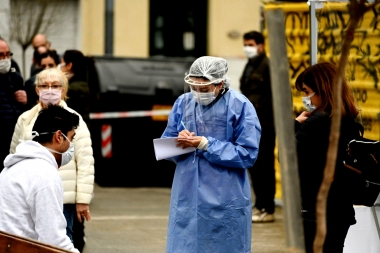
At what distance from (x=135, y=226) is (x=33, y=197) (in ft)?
17.7

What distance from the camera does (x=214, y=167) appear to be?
238 inches

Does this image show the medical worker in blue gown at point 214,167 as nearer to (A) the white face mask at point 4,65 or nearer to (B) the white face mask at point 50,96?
(B) the white face mask at point 50,96

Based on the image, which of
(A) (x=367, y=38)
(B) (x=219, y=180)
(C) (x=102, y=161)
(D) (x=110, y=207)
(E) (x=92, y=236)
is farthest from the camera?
(C) (x=102, y=161)

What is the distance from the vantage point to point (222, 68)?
604 cm

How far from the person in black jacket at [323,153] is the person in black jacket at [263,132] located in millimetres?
4353

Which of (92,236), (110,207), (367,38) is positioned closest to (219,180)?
(367,38)

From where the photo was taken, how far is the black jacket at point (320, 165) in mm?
5590

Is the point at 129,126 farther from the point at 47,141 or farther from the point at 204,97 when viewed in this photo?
the point at 47,141

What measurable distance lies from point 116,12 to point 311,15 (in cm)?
1565

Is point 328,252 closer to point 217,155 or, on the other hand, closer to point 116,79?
point 217,155

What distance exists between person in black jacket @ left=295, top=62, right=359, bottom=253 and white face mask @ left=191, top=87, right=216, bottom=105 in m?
0.59

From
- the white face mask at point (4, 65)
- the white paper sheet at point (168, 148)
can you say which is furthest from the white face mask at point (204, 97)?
the white face mask at point (4, 65)

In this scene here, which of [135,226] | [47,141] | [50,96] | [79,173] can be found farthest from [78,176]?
[135,226]

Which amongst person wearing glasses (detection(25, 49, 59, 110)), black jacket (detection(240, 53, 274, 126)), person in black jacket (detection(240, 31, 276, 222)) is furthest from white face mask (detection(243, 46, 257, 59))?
person wearing glasses (detection(25, 49, 59, 110))
